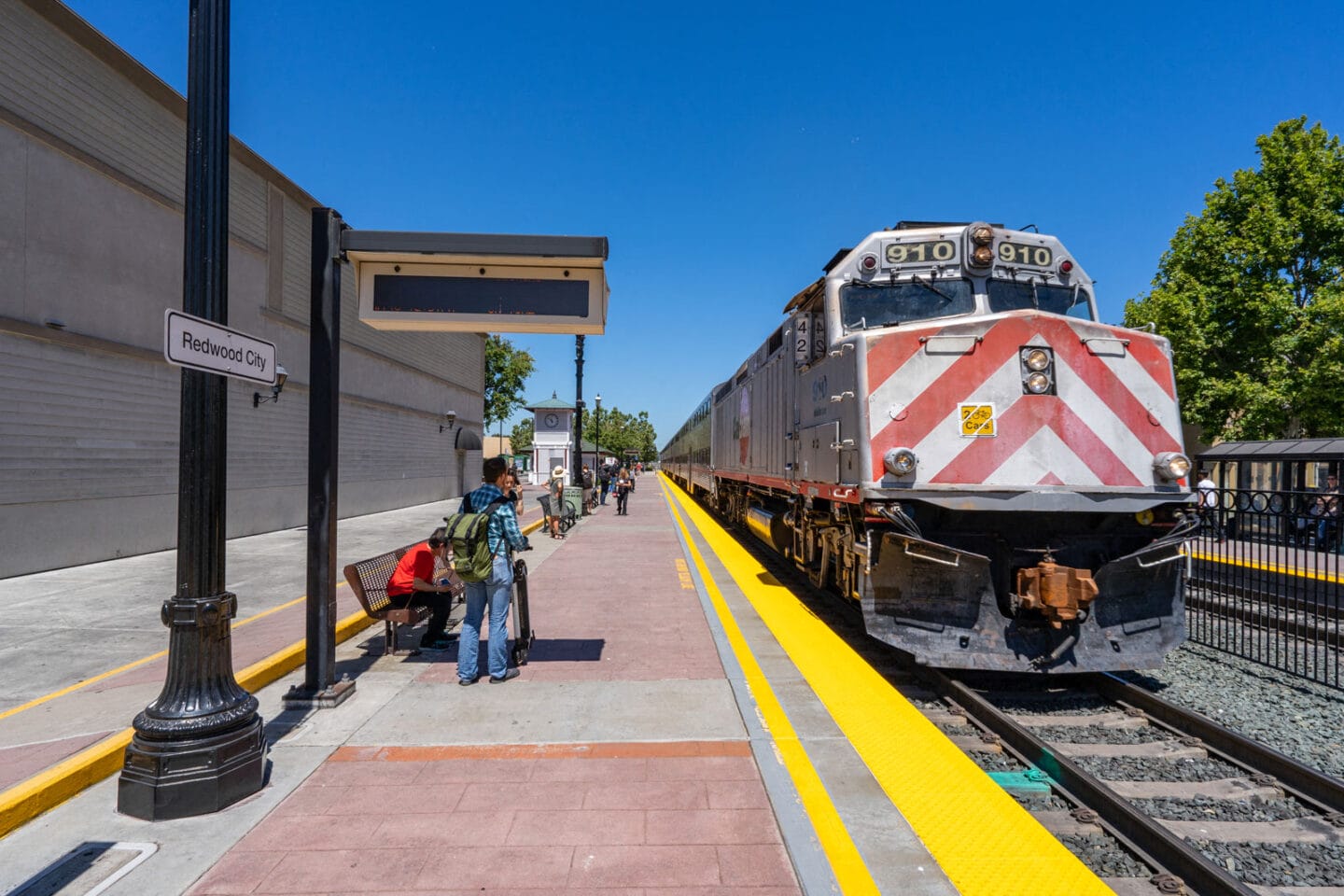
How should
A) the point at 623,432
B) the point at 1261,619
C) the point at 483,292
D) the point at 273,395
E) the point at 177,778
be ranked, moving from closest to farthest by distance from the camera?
1. the point at 177,778
2. the point at 483,292
3. the point at 1261,619
4. the point at 273,395
5. the point at 623,432

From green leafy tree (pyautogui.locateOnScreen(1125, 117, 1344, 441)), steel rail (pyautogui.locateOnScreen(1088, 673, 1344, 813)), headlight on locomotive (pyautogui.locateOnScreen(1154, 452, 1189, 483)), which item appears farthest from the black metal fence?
green leafy tree (pyautogui.locateOnScreen(1125, 117, 1344, 441))

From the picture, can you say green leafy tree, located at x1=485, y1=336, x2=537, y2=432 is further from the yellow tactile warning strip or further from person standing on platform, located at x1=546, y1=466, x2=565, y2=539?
the yellow tactile warning strip

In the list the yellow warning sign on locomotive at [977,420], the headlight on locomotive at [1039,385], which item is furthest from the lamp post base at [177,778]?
the headlight on locomotive at [1039,385]

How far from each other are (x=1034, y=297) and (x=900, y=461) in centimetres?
251

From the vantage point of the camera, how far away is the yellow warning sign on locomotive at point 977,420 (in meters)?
5.48

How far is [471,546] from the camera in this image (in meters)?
5.43

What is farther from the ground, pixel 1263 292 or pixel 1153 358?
pixel 1263 292

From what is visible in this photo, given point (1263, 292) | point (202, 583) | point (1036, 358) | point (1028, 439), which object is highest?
point (1263, 292)

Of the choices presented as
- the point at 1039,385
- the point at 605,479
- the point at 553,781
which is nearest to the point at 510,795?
the point at 553,781

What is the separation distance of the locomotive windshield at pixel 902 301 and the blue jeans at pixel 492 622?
3.70m

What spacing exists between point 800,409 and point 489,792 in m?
5.42

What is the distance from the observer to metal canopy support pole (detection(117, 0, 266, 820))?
351cm

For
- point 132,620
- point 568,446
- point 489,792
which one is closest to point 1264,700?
point 489,792

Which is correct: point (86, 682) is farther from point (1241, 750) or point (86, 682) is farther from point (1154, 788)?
Result: point (1241, 750)
